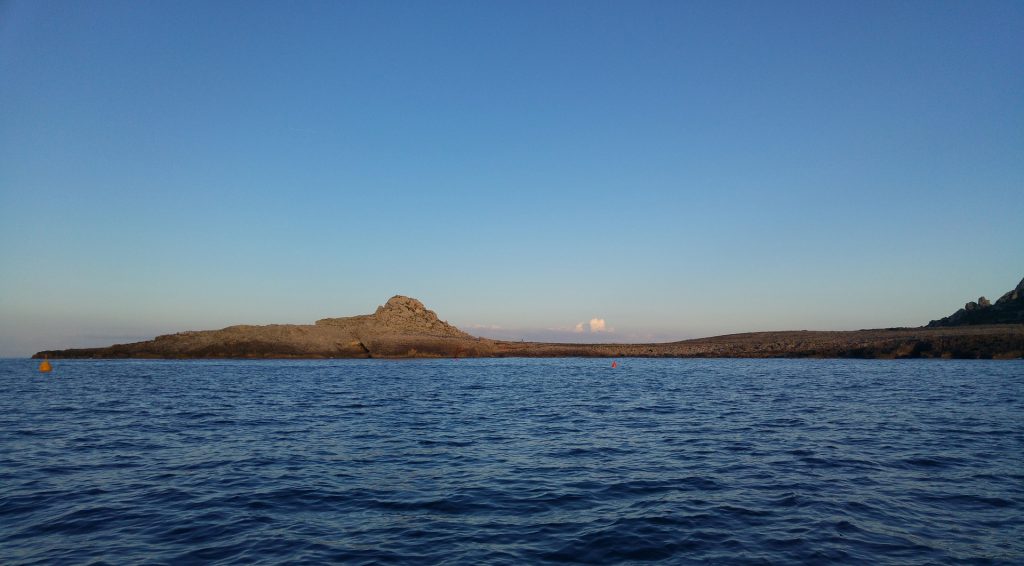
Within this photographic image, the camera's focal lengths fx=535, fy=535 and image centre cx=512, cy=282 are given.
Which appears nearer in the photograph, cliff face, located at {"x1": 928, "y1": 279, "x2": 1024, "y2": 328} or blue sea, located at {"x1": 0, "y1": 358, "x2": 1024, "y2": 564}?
blue sea, located at {"x1": 0, "y1": 358, "x2": 1024, "y2": 564}

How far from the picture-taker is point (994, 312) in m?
100

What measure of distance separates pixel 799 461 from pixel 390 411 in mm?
19727

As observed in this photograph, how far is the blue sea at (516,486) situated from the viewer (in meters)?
9.59

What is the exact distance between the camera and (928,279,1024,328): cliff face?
9556cm

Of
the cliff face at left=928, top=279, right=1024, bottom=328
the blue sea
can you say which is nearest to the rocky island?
the cliff face at left=928, top=279, right=1024, bottom=328

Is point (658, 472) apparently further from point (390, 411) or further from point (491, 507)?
point (390, 411)

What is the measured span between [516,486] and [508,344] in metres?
120

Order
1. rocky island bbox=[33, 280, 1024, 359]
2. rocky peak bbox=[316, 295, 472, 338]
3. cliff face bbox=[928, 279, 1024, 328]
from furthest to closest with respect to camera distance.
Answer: rocky peak bbox=[316, 295, 472, 338] < cliff face bbox=[928, 279, 1024, 328] < rocky island bbox=[33, 280, 1024, 359]

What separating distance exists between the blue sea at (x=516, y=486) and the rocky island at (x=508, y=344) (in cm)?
7247

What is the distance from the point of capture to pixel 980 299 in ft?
348

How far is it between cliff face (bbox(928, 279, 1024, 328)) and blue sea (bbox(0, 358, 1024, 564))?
9373 centimetres

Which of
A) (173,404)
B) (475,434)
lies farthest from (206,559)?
(173,404)

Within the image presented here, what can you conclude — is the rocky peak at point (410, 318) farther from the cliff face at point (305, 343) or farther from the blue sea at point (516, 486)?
the blue sea at point (516, 486)

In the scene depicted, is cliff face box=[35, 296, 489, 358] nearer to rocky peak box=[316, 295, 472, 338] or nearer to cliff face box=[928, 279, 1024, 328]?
rocky peak box=[316, 295, 472, 338]
